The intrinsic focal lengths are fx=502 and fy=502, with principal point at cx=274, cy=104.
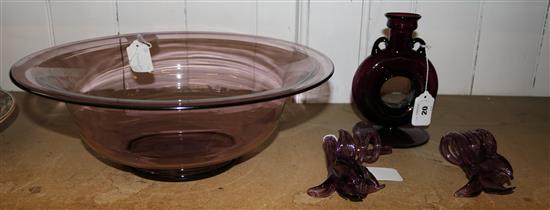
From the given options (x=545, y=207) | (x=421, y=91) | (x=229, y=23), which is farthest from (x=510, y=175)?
(x=229, y=23)

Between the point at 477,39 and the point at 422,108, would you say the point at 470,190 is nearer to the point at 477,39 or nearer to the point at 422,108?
the point at 422,108

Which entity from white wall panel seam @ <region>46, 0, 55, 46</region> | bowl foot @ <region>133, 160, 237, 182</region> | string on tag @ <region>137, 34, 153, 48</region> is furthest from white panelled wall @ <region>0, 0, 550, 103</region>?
bowl foot @ <region>133, 160, 237, 182</region>

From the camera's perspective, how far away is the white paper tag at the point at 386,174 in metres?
0.77

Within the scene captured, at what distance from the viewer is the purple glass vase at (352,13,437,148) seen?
89 centimetres

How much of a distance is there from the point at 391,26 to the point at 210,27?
384 millimetres

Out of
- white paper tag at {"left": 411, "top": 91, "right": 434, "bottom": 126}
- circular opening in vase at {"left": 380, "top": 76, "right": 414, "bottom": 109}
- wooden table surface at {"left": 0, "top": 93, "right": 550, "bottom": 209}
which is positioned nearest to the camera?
wooden table surface at {"left": 0, "top": 93, "right": 550, "bottom": 209}

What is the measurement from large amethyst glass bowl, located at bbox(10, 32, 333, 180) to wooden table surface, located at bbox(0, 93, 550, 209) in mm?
42

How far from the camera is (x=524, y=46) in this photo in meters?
1.13

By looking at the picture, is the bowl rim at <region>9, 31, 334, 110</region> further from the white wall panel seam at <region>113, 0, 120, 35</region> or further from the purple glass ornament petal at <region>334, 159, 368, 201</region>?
the white wall panel seam at <region>113, 0, 120, 35</region>

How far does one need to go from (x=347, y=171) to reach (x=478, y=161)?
218 millimetres

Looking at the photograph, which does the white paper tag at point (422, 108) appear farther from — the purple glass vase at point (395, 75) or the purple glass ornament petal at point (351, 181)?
the purple glass ornament petal at point (351, 181)

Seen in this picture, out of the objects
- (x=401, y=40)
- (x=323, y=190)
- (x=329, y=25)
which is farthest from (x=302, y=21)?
(x=323, y=190)

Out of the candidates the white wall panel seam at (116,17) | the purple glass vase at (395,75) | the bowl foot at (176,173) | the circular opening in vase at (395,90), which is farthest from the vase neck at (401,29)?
the white wall panel seam at (116,17)

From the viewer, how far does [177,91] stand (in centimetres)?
99
